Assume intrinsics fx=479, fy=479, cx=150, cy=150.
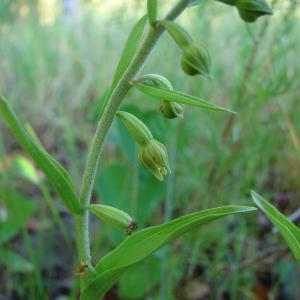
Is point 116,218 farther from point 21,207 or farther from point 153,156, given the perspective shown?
point 21,207

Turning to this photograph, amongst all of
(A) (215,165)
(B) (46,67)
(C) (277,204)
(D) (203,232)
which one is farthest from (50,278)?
(B) (46,67)

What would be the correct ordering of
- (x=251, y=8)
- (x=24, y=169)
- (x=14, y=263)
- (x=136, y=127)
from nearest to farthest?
(x=251, y=8)
(x=136, y=127)
(x=14, y=263)
(x=24, y=169)

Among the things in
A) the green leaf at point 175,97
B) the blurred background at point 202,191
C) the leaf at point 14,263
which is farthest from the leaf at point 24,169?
the green leaf at point 175,97

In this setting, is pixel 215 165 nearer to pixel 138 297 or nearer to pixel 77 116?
pixel 138 297

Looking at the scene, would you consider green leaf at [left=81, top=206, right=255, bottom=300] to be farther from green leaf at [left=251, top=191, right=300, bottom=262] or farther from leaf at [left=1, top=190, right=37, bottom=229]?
leaf at [left=1, top=190, right=37, bottom=229]

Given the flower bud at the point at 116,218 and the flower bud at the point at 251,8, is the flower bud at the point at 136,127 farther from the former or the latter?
the flower bud at the point at 251,8

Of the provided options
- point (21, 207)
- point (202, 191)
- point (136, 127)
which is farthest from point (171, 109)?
point (21, 207)
